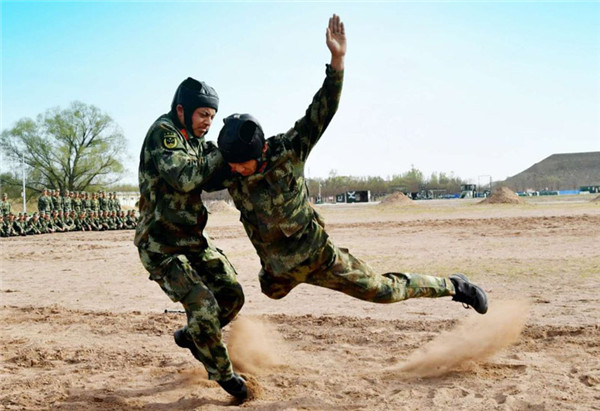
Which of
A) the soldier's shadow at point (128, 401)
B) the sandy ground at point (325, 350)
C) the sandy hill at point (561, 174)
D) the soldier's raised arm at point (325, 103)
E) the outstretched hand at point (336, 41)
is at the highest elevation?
the sandy hill at point (561, 174)

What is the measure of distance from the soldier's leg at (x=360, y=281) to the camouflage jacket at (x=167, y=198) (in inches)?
40.4

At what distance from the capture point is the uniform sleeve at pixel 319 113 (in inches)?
174

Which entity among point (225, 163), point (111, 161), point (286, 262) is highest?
point (111, 161)

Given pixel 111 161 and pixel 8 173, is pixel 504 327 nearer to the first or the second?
pixel 111 161

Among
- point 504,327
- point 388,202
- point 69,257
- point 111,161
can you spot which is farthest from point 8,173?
point 504,327

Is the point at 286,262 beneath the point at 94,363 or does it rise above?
above

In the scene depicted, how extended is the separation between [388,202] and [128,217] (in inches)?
1147

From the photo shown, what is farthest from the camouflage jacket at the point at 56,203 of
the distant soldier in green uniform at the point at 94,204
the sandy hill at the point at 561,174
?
the sandy hill at the point at 561,174

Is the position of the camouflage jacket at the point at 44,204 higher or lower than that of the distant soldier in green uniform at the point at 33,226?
higher

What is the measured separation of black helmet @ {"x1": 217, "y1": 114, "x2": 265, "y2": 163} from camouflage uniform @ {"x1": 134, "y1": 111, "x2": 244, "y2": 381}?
7.1 inches

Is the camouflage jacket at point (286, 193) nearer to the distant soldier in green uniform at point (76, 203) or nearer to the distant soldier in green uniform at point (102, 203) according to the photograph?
the distant soldier in green uniform at point (76, 203)

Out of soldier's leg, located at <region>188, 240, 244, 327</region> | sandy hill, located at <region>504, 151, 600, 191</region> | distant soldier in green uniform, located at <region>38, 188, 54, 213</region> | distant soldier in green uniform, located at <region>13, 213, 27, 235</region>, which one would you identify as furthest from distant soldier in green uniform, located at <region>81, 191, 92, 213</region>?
sandy hill, located at <region>504, 151, 600, 191</region>

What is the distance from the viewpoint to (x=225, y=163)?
4.37 m

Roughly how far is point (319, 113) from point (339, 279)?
51.5 inches
